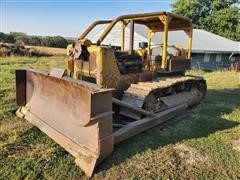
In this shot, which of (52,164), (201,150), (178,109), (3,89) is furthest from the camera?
(3,89)

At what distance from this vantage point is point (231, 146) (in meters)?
4.02

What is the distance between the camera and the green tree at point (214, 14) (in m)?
30.6

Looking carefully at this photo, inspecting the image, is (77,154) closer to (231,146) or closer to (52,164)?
(52,164)

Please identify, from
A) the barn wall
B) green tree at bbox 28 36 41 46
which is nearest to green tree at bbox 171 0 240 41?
the barn wall

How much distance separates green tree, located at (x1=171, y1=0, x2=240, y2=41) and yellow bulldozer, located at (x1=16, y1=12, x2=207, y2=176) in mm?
28045

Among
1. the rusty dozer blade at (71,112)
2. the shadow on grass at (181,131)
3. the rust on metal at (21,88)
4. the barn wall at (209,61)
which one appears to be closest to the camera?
the rusty dozer blade at (71,112)

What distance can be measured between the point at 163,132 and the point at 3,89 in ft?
15.6

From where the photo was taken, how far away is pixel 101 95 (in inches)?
119

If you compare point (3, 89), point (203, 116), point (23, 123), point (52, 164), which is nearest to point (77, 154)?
point (52, 164)

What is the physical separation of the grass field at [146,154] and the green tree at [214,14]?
29.6 m

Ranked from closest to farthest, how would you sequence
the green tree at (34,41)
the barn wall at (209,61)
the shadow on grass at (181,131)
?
1. the shadow on grass at (181,131)
2. the barn wall at (209,61)
3. the green tree at (34,41)

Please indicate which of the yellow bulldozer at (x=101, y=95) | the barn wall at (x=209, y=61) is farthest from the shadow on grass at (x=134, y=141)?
the barn wall at (x=209, y=61)

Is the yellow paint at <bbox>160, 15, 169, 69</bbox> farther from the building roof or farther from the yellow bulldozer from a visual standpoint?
the building roof

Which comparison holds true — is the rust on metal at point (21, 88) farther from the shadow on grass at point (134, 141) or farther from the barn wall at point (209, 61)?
the barn wall at point (209, 61)
